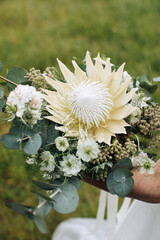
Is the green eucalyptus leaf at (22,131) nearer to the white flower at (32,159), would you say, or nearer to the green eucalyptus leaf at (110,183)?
the white flower at (32,159)

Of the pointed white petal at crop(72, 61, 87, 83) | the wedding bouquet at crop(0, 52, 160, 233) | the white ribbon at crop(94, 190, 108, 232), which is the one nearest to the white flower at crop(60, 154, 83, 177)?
the wedding bouquet at crop(0, 52, 160, 233)

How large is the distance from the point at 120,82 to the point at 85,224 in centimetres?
102

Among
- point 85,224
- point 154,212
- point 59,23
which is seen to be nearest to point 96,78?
point 154,212

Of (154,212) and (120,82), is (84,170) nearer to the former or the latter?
(120,82)

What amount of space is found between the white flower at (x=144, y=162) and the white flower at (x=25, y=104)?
0.28 metres

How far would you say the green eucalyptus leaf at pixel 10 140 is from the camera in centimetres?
80

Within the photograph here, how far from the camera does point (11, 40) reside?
2820 mm

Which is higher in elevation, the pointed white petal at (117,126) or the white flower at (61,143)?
the pointed white petal at (117,126)

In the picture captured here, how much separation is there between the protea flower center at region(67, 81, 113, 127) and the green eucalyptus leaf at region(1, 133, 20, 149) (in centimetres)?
16

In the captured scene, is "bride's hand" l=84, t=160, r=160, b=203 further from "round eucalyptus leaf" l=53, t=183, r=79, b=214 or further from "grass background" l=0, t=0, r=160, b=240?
"grass background" l=0, t=0, r=160, b=240

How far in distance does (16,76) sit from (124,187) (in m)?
0.42

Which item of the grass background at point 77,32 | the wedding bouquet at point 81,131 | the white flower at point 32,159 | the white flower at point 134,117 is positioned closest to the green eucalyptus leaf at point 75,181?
the wedding bouquet at point 81,131

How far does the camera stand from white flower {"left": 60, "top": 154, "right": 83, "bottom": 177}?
79cm

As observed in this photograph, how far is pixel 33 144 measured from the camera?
78 centimetres
